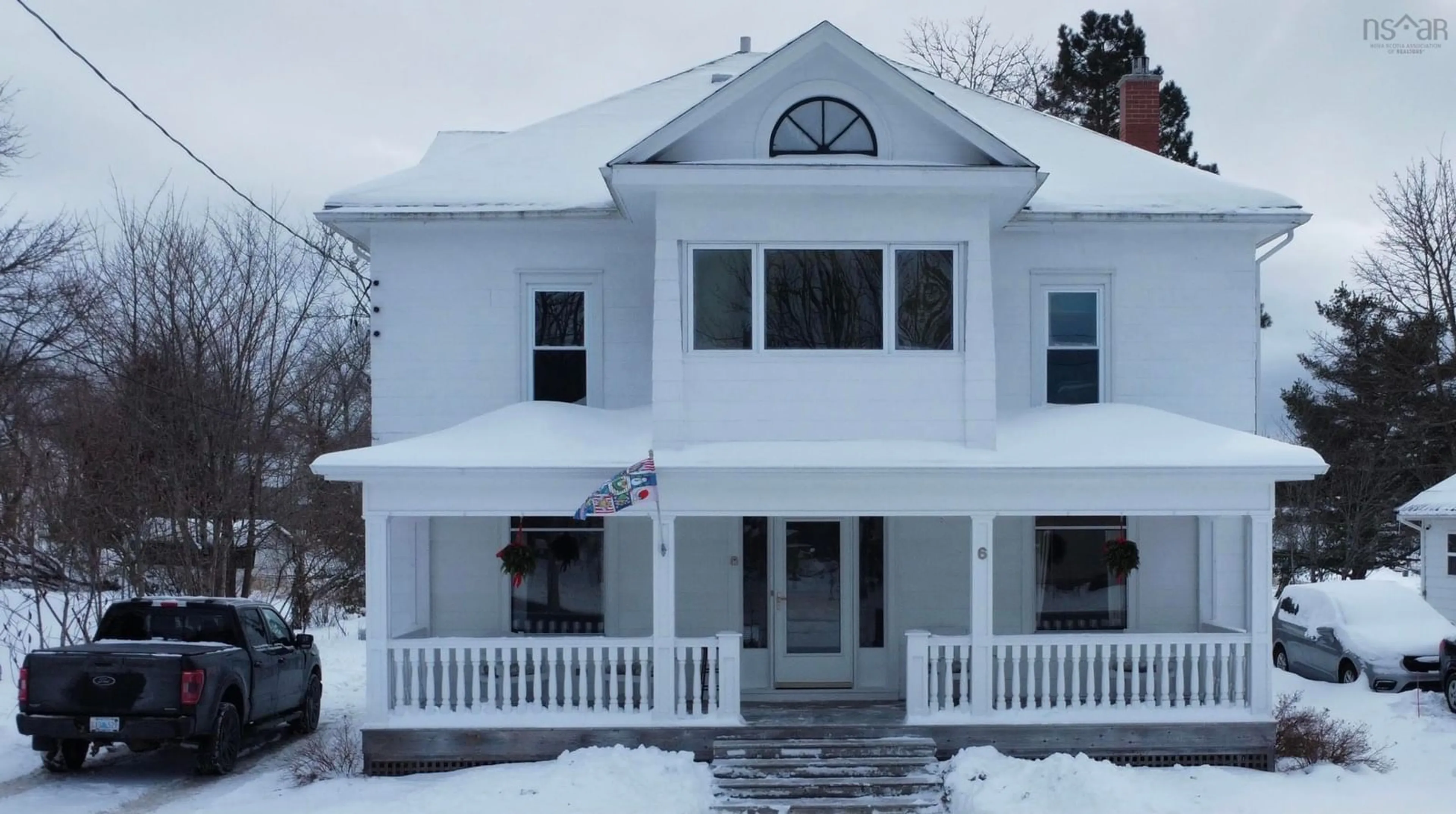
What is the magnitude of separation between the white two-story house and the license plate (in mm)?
2210

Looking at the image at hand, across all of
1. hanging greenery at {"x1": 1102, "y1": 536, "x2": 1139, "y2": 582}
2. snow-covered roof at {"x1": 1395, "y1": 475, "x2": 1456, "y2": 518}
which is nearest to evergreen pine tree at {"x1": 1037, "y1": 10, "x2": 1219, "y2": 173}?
snow-covered roof at {"x1": 1395, "y1": 475, "x2": 1456, "y2": 518}

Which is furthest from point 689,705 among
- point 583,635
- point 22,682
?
point 22,682

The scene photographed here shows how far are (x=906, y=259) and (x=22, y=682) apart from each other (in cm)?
931

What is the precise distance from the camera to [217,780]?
11.6 metres

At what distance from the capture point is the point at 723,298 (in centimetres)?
1209

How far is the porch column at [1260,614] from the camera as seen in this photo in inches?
459

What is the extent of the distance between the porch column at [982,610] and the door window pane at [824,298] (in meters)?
2.12

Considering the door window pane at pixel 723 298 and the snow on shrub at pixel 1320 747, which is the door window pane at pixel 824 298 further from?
the snow on shrub at pixel 1320 747

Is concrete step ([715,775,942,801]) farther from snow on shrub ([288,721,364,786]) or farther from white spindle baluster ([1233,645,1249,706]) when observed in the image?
snow on shrub ([288,721,364,786])

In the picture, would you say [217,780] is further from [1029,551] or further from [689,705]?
[1029,551]

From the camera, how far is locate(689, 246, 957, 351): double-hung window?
12031 mm

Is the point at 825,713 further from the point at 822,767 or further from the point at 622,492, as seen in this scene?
the point at 622,492

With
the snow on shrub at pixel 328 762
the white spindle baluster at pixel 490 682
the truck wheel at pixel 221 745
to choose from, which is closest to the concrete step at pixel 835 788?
the white spindle baluster at pixel 490 682

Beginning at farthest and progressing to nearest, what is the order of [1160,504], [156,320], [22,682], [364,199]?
[156,320] → [364,199] → [1160,504] → [22,682]
